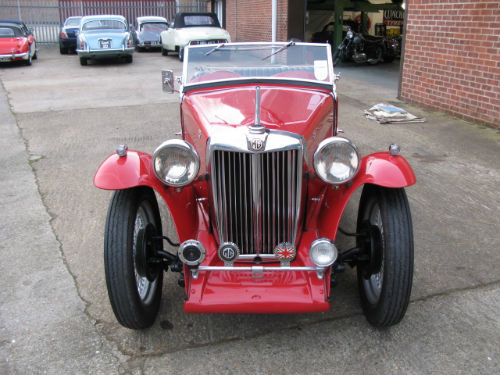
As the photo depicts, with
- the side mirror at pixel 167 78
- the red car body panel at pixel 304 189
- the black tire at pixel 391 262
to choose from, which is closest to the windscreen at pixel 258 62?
the side mirror at pixel 167 78

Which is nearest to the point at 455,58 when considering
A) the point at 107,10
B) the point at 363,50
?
the point at 363,50

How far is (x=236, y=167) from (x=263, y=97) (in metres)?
0.86

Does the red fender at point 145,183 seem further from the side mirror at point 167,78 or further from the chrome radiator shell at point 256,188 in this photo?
the side mirror at point 167,78

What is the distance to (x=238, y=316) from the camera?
115 inches

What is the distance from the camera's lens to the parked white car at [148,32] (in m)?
19.3

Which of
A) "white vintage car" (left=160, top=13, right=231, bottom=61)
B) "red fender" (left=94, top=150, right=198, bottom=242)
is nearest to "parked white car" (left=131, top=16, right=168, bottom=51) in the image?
"white vintage car" (left=160, top=13, right=231, bottom=61)

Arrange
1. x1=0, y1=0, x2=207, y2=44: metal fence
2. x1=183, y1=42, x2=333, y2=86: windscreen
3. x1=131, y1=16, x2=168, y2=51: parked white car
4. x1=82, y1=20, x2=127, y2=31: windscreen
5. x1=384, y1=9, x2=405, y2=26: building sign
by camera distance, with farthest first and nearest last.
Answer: x1=0, y1=0, x2=207, y2=44: metal fence, x1=131, y1=16, x2=168, y2=51: parked white car, x1=384, y1=9, x2=405, y2=26: building sign, x1=82, y1=20, x2=127, y2=31: windscreen, x1=183, y1=42, x2=333, y2=86: windscreen

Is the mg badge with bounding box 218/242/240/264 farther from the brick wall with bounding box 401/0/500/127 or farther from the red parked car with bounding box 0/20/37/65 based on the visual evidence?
the red parked car with bounding box 0/20/37/65

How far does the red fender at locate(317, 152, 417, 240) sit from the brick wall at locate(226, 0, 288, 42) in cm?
1223

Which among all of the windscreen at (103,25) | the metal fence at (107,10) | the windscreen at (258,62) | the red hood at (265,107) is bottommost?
the red hood at (265,107)

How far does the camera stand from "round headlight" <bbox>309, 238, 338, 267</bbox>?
2527 mm

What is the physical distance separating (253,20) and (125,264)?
1593 centimetres

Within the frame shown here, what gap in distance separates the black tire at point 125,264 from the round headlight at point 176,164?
25 cm

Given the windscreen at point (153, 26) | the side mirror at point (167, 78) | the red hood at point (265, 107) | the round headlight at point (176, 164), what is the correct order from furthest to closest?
1. the windscreen at point (153, 26)
2. the side mirror at point (167, 78)
3. the red hood at point (265, 107)
4. the round headlight at point (176, 164)
